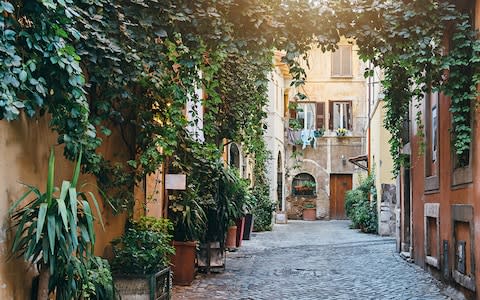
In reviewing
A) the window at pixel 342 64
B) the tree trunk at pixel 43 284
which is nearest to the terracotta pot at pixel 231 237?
the tree trunk at pixel 43 284

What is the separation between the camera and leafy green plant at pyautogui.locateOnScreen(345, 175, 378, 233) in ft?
67.4

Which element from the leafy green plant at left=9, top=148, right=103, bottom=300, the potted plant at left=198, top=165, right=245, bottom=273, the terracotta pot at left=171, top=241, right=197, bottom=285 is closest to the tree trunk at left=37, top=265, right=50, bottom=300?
the leafy green plant at left=9, top=148, right=103, bottom=300

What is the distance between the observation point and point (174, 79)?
748 cm

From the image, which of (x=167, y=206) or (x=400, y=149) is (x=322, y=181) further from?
(x=167, y=206)

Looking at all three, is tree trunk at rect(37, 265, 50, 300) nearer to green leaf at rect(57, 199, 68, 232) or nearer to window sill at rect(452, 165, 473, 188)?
green leaf at rect(57, 199, 68, 232)

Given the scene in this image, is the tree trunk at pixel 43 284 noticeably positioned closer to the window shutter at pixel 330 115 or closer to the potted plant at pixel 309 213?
the potted plant at pixel 309 213

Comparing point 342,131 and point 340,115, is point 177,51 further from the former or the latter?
point 340,115

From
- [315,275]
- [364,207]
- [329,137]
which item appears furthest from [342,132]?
[315,275]

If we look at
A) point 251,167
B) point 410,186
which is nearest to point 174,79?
point 410,186

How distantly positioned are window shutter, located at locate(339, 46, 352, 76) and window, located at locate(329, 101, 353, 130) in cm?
155

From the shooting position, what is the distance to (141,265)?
6668mm

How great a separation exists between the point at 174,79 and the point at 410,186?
749cm

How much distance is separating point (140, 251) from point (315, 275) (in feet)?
15.2

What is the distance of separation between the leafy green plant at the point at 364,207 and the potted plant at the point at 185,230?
1184 centimetres
